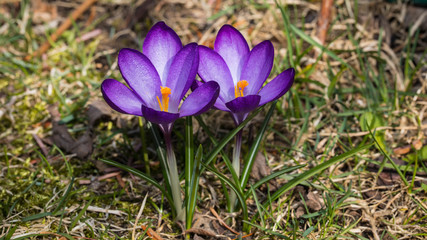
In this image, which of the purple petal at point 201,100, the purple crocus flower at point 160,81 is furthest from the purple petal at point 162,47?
the purple petal at point 201,100

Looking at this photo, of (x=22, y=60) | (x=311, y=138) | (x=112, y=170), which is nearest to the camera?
(x=112, y=170)

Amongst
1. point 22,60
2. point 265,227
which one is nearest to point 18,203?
point 265,227

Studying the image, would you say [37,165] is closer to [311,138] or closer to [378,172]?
[311,138]

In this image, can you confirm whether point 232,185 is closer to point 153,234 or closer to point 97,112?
point 153,234

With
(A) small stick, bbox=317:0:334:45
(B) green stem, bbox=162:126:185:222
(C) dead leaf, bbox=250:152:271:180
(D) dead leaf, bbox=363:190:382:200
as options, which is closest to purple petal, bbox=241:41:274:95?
(B) green stem, bbox=162:126:185:222

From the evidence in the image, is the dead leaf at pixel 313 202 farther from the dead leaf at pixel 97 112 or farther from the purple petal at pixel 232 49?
the dead leaf at pixel 97 112
